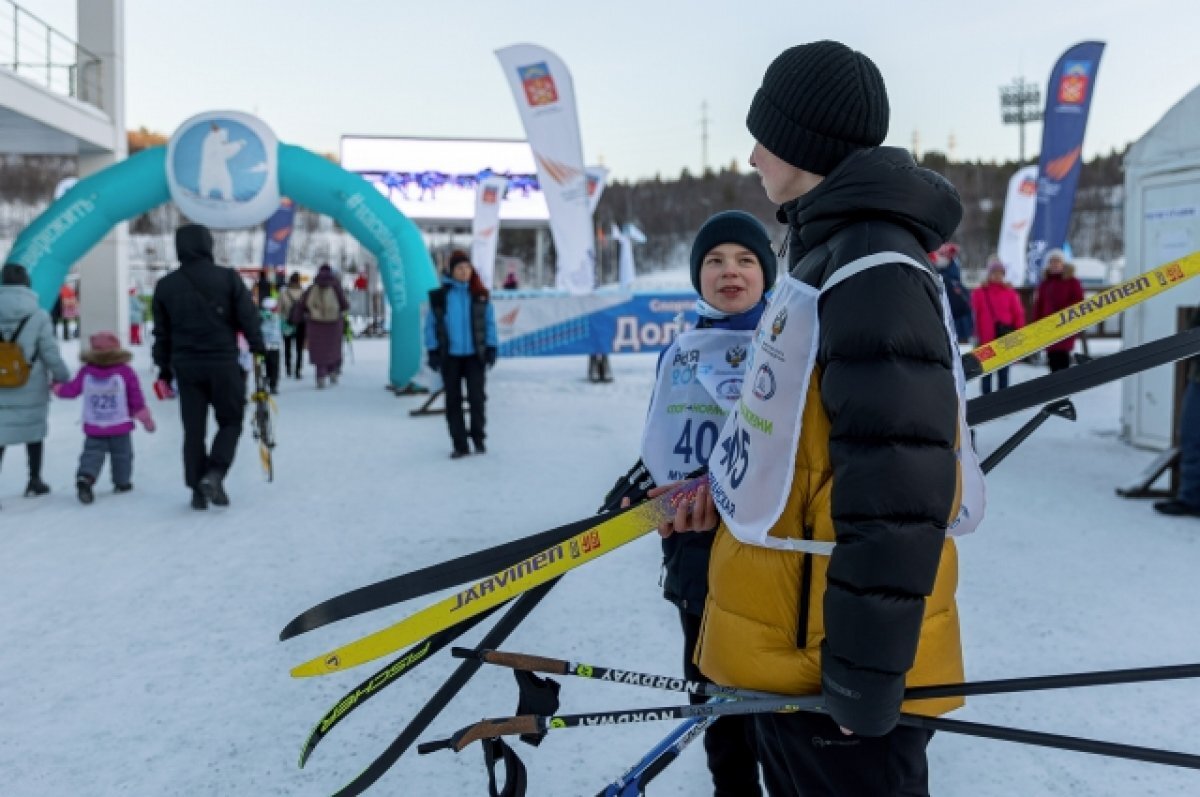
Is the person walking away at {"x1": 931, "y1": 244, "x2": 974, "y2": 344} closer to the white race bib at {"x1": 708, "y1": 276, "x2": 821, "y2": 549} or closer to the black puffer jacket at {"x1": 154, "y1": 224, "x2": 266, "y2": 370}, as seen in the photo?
the black puffer jacket at {"x1": 154, "y1": 224, "x2": 266, "y2": 370}

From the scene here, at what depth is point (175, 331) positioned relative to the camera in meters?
6.37

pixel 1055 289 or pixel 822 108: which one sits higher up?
pixel 1055 289

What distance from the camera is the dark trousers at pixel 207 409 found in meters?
6.37

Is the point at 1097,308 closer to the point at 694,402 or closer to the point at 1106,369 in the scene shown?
the point at 1106,369

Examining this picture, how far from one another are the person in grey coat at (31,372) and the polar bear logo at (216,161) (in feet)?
20.1

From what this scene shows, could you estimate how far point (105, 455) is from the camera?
22.6 ft

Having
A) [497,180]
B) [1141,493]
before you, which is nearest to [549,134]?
[497,180]

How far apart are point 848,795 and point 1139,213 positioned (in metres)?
8.30

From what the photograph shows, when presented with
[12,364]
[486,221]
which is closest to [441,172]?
[486,221]

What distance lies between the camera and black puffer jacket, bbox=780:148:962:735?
48.9 inches

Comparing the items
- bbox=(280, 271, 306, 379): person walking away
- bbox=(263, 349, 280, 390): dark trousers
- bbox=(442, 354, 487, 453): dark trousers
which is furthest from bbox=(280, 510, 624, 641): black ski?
bbox=(280, 271, 306, 379): person walking away

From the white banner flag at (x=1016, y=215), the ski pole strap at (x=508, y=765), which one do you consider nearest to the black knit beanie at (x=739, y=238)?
the ski pole strap at (x=508, y=765)

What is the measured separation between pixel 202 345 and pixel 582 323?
26.4 ft

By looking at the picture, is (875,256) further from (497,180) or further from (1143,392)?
(497,180)
